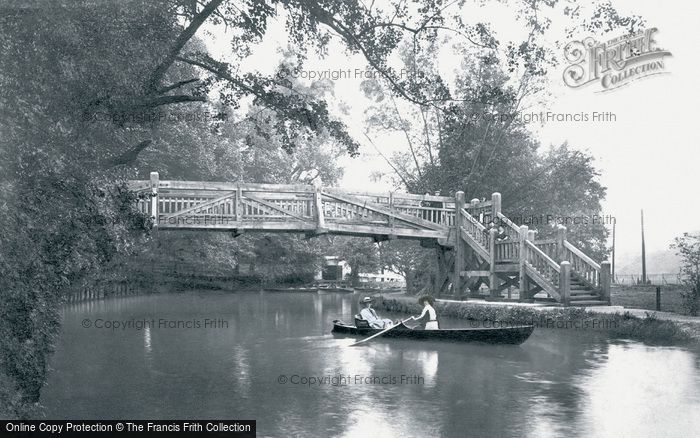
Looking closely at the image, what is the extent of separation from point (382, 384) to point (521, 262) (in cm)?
1133

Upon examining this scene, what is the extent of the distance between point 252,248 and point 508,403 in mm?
39209

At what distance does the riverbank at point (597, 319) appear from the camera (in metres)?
16.9

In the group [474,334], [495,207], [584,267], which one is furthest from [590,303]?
[474,334]

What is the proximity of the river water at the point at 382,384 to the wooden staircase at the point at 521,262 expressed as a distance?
6.95 ft

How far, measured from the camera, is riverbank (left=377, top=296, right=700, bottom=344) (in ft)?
55.3

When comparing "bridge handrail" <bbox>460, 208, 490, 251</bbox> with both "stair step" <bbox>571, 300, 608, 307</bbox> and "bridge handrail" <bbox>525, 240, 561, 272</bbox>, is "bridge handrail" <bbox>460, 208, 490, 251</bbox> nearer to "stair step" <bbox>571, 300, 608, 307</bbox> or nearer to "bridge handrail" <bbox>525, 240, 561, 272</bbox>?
"bridge handrail" <bbox>525, 240, 561, 272</bbox>

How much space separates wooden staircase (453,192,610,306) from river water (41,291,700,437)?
2.12 meters

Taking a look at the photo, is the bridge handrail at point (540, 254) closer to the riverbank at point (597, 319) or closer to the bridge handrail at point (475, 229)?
the riverbank at point (597, 319)

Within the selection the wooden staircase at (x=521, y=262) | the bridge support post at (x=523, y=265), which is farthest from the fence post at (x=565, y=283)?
the bridge support post at (x=523, y=265)

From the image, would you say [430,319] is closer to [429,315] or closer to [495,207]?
[429,315]

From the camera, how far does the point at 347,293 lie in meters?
51.8

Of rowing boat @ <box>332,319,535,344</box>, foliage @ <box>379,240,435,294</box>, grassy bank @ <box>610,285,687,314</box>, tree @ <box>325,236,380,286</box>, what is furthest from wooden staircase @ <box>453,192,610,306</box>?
tree @ <box>325,236,380,286</box>

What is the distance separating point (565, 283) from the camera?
20469mm

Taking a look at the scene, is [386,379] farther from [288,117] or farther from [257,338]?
[257,338]
